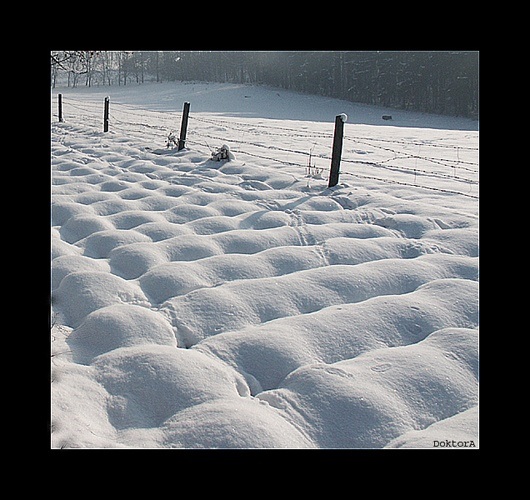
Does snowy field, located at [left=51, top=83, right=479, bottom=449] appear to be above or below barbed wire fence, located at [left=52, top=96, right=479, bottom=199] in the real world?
below

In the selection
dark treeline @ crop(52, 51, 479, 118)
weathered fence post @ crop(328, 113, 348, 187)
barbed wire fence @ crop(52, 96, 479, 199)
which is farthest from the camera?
dark treeline @ crop(52, 51, 479, 118)

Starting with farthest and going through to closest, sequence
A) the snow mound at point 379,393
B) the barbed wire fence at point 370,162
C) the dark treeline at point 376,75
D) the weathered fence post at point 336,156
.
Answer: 1. the dark treeline at point 376,75
2. the barbed wire fence at point 370,162
3. the weathered fence post at point 336,156
4. the snow mound at point 379,393

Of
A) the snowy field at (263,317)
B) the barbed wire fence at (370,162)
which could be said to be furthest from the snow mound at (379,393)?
the barbed wire fence at (370,162)

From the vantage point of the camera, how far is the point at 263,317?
9.27 ft

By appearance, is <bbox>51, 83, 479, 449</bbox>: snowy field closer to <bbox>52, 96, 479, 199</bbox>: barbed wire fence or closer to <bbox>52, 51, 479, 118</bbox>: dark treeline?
<bbox>52, 96, 479, 199</bbox>: barbed wire fence

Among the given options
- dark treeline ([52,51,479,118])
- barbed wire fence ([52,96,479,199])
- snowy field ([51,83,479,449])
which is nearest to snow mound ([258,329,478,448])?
snowy field ([51,83,479,449])

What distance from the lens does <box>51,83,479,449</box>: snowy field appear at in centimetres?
198

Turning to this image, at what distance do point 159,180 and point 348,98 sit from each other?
1387 inches

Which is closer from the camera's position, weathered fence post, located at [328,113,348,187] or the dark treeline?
weathered fence post, located at [328,113,348,187]

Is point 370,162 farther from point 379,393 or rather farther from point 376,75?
point 376,75

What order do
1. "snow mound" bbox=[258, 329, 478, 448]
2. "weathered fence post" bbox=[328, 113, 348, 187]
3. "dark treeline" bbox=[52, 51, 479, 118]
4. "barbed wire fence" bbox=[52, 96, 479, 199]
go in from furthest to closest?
"dark treeline" bbox=[52, 51, 479, 118], "barbed wire fence" bbox=[52, 96, 479, 199], "weathered fence post" bbox=[328, 113, 348, 187], "snow mound" bbox=[258, 329, 478, 448]

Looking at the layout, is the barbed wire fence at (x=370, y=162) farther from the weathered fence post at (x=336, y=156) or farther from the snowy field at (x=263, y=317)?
the snowy field at (x=263, y=317)

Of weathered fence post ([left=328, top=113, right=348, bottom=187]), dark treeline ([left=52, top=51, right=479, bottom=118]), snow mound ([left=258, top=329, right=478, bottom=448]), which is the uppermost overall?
dark treeline ([left=52, top=51, right=479, bottom=118])

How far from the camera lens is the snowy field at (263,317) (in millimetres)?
1978
